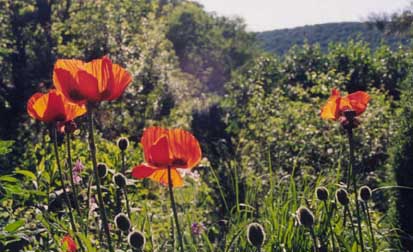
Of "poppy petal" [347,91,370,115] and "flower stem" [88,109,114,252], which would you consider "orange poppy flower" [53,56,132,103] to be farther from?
"poppy petal" [347,91,370,115]

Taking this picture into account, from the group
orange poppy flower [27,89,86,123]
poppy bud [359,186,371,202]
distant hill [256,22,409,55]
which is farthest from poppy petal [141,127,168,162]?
distant hill [256,22,409,55]

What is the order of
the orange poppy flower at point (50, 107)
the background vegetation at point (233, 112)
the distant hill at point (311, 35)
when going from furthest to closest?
the distant hill at point (311, 35), the background vegetation at point (233, 112), the orange poppy flower at point (50, 107)

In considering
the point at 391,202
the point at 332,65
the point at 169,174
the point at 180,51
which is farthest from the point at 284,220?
the point at 180,51

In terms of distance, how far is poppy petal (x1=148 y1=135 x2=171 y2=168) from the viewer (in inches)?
60.1

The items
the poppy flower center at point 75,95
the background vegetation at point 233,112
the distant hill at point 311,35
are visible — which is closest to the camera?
the poppy flower center at point 75,95

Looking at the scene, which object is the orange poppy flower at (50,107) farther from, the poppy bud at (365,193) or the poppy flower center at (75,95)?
the poppy bud at (365,193)

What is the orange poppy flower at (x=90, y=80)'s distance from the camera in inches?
59.2

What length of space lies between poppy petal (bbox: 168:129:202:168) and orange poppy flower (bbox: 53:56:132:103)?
0.18m

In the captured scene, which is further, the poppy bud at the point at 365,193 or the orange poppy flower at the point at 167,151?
the poppy bud at the point at 365,193

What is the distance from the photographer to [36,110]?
67.8 inches

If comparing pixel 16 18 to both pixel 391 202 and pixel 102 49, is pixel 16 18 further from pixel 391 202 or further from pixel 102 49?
pixel 391 202

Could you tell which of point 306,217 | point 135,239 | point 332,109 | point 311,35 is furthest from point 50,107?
point 311,35

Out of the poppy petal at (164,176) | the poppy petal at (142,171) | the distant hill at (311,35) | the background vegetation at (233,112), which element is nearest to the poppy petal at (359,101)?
the background vegetation at (233,112)

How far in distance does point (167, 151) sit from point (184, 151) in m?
0.05
